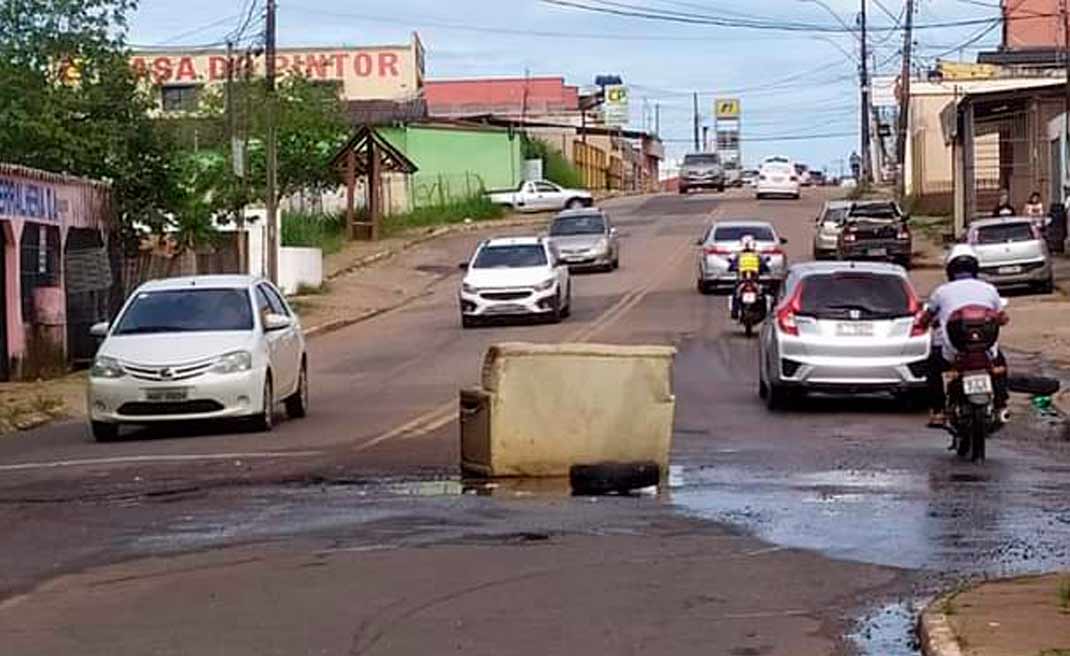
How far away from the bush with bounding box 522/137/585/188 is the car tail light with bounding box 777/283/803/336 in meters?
65.6

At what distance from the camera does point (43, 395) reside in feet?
90.8

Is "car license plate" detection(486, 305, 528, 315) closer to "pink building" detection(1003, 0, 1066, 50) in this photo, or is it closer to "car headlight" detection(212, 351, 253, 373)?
"car headlight" detection(212, 351, 253, 373)

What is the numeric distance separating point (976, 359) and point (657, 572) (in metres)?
6.46

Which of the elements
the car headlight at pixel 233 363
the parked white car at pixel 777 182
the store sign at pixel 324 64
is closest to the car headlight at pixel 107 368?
the car headlight at pixel 233 363

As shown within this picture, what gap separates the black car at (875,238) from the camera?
4900cm

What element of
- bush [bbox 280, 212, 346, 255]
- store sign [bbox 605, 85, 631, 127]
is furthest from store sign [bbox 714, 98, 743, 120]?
bush [bbox 280, 212, 346, 255]

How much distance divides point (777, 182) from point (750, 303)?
47172 millimetres

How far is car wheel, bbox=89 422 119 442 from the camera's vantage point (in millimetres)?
20938

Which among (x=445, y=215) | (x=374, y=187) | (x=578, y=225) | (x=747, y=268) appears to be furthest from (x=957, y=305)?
(x=445, y=215)

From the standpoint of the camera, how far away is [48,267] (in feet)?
106

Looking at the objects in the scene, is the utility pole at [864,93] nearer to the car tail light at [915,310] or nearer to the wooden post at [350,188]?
the wooden post at [350,188]

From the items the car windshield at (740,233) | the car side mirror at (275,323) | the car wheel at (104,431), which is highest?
the car windshield at (740,233)

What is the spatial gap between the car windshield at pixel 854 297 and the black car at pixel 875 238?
26781 millimetres

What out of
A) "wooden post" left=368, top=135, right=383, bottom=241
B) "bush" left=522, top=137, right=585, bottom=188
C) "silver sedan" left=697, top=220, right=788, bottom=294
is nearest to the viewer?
"silver sedan" left=697, top=220, right=788, bottom=294
